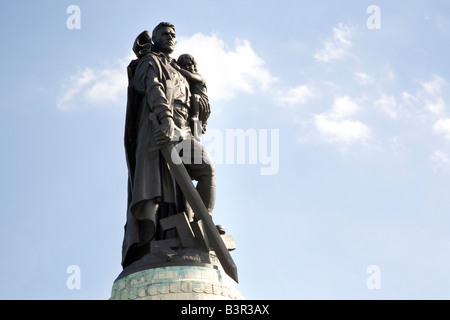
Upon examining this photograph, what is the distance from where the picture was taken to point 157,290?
13.4m

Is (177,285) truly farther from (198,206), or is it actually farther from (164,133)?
(164,133)

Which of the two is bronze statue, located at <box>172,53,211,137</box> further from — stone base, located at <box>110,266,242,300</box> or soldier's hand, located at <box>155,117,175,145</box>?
stone base, located at <box>110,266,242,300</box>

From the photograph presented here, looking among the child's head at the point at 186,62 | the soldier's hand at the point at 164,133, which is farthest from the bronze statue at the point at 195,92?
the soldier's hand at the point at 164,133

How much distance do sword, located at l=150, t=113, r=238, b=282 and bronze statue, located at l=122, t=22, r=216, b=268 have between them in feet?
0.84

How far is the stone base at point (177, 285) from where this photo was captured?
13.4 metres

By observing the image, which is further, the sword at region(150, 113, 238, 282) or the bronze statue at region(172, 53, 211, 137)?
the bronze statue at region(172, 53, 211, 137)

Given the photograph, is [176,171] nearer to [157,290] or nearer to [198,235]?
[198,235]

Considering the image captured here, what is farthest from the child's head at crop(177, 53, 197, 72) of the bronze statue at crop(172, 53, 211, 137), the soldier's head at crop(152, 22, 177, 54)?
the soldier's head at crop(152, 22, 177, 54)

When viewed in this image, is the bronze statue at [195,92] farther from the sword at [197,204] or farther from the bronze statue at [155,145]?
the sword at [197,204]

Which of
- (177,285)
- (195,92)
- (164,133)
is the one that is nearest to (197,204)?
(164,133)

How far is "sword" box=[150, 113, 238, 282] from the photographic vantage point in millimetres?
14375

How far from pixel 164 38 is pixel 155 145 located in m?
3.09

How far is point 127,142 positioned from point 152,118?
4.51ft
